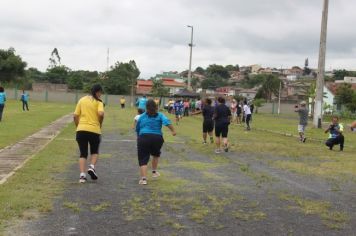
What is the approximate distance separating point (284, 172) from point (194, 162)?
7.46 ft

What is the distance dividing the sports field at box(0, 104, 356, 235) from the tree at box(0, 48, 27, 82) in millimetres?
69396

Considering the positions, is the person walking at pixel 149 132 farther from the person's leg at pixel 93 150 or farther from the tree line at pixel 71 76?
the tree line at pixel 71 76

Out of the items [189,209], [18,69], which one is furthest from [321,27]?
[18,69]

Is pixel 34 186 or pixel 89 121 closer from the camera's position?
pixel 34 186

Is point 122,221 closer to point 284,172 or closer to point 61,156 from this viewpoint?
point 284,172

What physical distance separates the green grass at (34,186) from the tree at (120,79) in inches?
2975

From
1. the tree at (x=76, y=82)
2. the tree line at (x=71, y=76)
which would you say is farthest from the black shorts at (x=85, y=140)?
the tree at (x=76, y=82)

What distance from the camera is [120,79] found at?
94062 mm

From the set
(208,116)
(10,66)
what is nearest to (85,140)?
(208,116)

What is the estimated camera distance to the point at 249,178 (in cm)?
1080

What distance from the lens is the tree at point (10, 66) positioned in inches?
3145

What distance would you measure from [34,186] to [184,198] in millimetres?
2453

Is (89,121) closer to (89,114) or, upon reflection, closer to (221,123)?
(89,114)

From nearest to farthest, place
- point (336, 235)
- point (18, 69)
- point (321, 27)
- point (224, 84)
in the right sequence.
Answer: point (336, 235) → point (321, 27) → point (18, 69) → point (224, 84)
